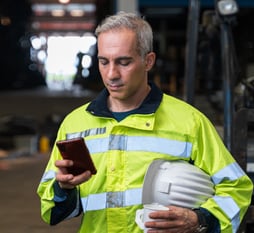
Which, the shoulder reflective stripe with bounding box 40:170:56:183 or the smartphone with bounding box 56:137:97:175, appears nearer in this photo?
the smartphone with bounding box 56:137:97:175

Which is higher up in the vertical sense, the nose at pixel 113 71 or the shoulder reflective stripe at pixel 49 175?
the nose at pixel 113 71

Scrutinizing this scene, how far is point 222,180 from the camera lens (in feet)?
7.54

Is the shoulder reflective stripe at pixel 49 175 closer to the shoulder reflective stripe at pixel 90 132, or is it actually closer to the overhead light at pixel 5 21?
the shoulder reflective stripe at pixel 90 132

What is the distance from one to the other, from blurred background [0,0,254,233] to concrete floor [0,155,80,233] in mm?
12

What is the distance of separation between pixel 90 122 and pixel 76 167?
0.30 m

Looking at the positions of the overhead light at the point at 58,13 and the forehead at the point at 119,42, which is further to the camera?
the overhead light at the point at 58,13

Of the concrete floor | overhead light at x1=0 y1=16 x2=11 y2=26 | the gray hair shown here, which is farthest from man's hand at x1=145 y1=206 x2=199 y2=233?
overhead light at x1=0 y1=16 x2=11 y2=26

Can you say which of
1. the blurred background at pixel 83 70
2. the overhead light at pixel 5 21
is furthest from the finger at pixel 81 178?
the overhead light at pixel 5 21

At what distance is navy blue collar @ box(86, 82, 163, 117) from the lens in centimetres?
236

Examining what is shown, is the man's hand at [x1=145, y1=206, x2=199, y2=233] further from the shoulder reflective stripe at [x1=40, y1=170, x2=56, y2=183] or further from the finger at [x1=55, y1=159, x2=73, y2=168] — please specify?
the shoulder reflective stripe at [x1=40, y1=170, x2=56, y2=183]

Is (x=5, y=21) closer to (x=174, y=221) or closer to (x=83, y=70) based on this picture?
(x=83, y=70)

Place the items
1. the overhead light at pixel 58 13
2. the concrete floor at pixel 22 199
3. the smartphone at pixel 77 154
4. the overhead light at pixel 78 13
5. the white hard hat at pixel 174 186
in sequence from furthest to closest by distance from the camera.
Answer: the overhead light at pixel 58 13 < the overhead light at pixel 78 13 < the concrete floor at pixel 22 199 < the white hard hat at pixel 174 186 < the smartphone at pixel 77 154

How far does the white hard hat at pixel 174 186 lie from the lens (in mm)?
2219

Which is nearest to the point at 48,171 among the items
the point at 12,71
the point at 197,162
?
A: the point at 197,162
